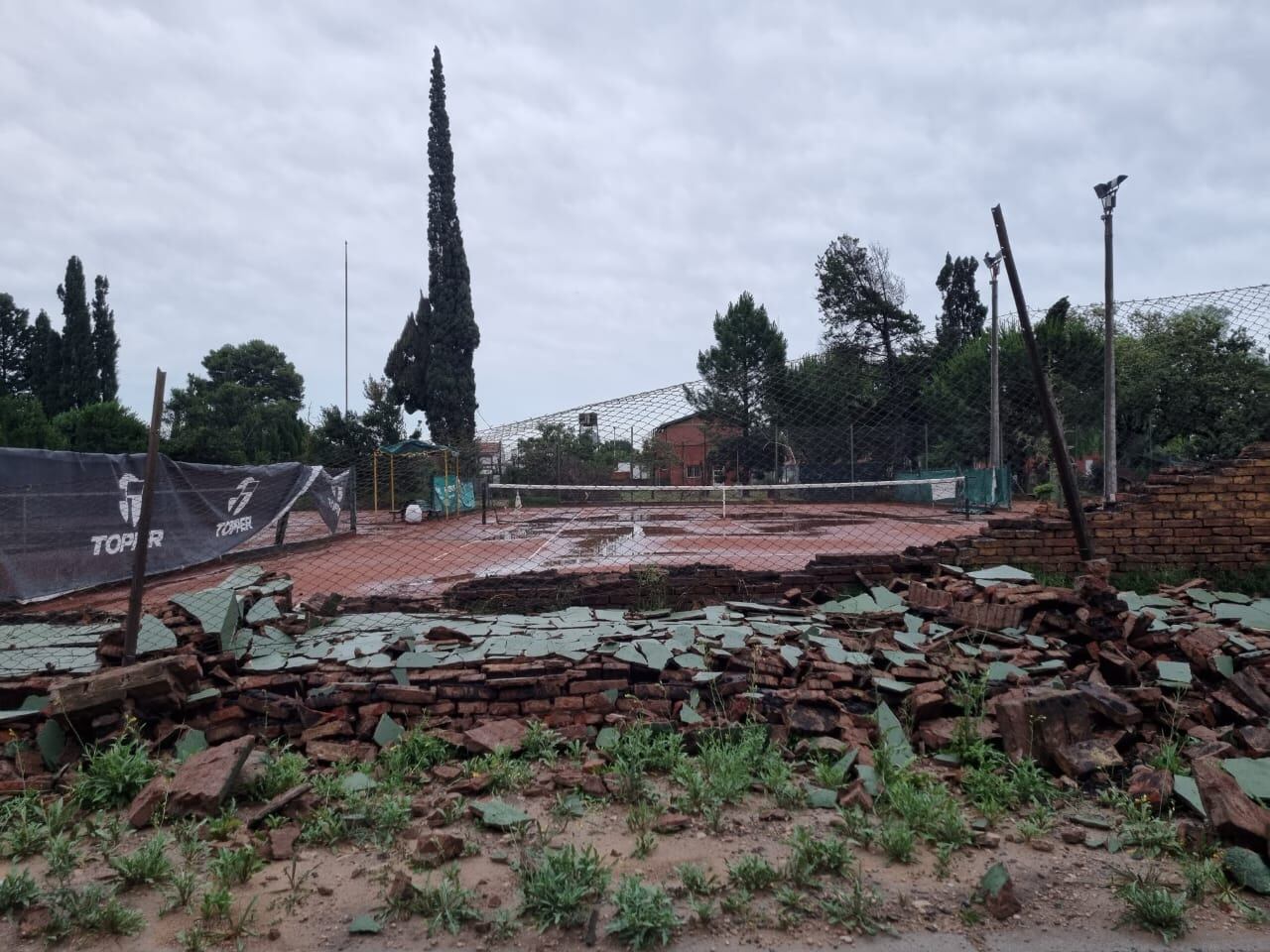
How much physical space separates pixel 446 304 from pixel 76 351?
19097mm

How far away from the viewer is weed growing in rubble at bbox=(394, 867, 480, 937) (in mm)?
2486

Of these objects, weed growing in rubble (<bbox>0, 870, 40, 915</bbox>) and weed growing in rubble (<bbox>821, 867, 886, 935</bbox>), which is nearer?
weed growing in rubble (<bbox>821, 867, 886, 935</bbox>)

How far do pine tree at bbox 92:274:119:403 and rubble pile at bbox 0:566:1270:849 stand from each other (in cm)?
4186

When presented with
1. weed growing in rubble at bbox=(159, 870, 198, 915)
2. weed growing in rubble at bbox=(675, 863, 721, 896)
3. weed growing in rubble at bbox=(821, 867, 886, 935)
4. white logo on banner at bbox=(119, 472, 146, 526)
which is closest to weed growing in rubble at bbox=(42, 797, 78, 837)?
weed growing in rubble at bbox=(159, 870, 198, 915)

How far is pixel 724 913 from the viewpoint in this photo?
2531 mm

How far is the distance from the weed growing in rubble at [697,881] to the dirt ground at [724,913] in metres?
0.05

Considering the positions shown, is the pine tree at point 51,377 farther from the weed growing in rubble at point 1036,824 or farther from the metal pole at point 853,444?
the weed growing in rubble at point 1036,824

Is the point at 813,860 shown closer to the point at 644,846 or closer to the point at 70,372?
the point at 644,846

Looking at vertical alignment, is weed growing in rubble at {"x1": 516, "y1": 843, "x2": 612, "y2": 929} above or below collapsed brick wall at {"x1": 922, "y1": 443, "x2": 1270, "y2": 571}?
below

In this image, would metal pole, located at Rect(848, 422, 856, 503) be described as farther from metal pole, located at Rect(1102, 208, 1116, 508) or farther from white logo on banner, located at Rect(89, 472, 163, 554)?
white logo on banner, located at Rect(89, 472, 163, 554)

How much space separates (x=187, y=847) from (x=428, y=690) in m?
1.41

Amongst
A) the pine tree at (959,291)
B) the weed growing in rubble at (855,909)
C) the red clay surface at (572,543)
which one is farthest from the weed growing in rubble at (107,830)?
the pine tree at (959,291)

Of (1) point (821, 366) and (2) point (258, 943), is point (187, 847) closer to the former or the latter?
(2) point (258, 943)

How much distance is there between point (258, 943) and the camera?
95.3 inches
